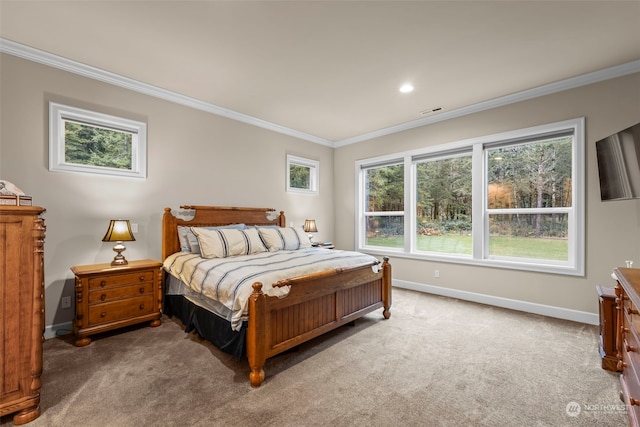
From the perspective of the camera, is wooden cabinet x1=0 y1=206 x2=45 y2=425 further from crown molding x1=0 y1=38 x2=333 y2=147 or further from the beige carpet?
crown molding x1=0 y1=38 x2=333 y2=147

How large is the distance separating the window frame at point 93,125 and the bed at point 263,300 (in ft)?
2.19

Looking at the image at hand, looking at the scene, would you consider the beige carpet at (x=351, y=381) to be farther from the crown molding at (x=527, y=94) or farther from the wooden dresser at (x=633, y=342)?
the crown molding at (x=527, y=94)

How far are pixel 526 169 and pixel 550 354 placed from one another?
2286 mm

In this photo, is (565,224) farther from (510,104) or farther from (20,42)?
(20,42)

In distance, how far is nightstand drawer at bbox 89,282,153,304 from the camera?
8.64ft

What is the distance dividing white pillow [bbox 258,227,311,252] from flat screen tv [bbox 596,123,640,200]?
10.8 feet

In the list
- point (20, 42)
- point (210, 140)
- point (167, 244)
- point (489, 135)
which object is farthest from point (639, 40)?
point (20, 42)

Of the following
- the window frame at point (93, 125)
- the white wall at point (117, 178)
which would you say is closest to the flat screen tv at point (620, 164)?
the white wall at point (117, 178)

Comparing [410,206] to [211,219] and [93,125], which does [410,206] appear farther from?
[93,125]

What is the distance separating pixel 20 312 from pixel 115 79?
8.49ft

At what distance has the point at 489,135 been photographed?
12.6ft

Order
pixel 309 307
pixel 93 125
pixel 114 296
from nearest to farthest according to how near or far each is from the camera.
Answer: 1. pixel 309 307
2. pixel 114 296
3. pixel 93 125

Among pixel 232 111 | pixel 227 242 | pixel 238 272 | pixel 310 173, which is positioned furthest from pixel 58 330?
pixel 310 173

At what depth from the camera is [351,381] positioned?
6.77 feet
